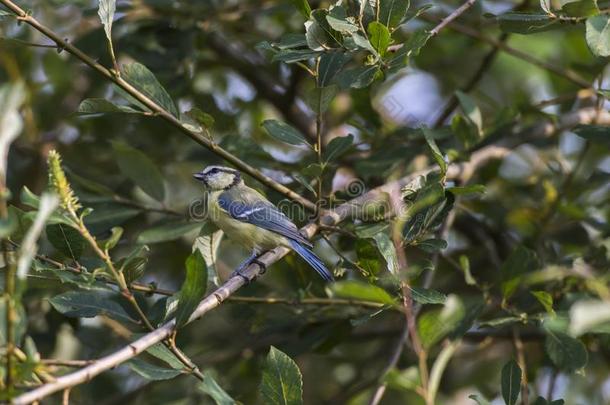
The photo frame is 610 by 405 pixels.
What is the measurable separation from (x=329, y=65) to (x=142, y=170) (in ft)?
4.17

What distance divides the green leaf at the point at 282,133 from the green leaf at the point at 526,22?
866mm

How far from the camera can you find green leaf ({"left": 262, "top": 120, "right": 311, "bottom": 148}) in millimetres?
3088

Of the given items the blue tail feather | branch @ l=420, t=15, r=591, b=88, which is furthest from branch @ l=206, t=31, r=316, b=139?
the blue tail feather

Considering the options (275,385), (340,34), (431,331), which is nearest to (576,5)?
(340,34)

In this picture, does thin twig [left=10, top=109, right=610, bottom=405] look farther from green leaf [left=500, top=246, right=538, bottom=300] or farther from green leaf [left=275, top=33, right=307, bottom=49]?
green leaf [left=275, top=33, right=307, bottom=49]

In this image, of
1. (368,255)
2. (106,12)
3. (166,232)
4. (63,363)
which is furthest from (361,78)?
(63,363)

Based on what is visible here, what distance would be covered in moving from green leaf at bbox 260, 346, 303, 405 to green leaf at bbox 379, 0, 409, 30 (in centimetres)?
119

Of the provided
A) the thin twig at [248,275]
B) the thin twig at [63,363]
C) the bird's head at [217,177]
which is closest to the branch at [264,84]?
the bird's head at [217,177]

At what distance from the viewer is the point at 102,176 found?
4.54m

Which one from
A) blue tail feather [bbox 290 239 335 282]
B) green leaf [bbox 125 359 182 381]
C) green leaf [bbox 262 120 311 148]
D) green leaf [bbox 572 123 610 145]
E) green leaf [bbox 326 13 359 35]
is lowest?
blue tail feather [bbox 290 239 335 282]

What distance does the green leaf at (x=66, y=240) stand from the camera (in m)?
2.58

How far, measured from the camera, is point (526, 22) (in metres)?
2.94

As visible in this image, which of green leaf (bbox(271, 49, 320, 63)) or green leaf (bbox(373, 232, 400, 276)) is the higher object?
green leaf (bbox(271, 49, 320, 63))

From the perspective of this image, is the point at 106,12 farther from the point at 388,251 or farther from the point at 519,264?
the point at 519,264
